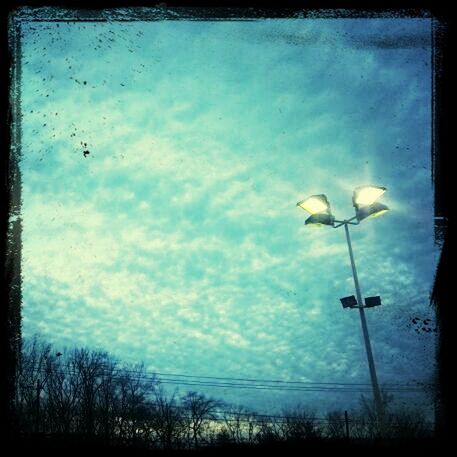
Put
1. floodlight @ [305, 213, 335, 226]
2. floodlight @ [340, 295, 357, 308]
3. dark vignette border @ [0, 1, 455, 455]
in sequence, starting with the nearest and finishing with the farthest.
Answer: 1. dark vignette border @ [0, 1, 455, 455]
2. floodlight @ [305, 213, 335, 226]
3. floodlight @ [340, 295, 357, 308]

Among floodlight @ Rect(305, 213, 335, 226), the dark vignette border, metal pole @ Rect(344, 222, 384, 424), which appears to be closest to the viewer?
the dark vignette border

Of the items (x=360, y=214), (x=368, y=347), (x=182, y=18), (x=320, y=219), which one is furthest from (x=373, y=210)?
(x=182, y=18)

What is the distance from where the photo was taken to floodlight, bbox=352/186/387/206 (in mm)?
7134

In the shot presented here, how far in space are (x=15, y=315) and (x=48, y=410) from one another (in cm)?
5497

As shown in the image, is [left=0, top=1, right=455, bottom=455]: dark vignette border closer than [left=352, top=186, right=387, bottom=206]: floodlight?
Yes

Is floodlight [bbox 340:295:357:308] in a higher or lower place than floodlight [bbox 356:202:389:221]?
lower

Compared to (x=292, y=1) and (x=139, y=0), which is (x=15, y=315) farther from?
(x=292, y=1)

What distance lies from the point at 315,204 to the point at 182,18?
647 cm

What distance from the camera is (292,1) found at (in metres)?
1.43

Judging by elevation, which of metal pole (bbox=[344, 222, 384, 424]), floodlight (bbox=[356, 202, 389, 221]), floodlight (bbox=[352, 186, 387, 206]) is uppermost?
floodlight (bbox=[352, 186, 387, 206])

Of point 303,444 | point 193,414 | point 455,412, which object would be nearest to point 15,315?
point 455,412

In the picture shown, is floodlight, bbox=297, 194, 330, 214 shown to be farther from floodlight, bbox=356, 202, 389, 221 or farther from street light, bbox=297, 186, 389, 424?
floodlight, bbox=356, 202, 389, 221

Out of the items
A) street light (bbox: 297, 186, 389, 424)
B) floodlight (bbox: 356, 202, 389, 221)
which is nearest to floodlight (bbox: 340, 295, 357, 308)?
street light (bbox: 297, 186, 389, 424)

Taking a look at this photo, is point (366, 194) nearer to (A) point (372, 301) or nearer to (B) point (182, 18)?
(A) point (372, 301)
